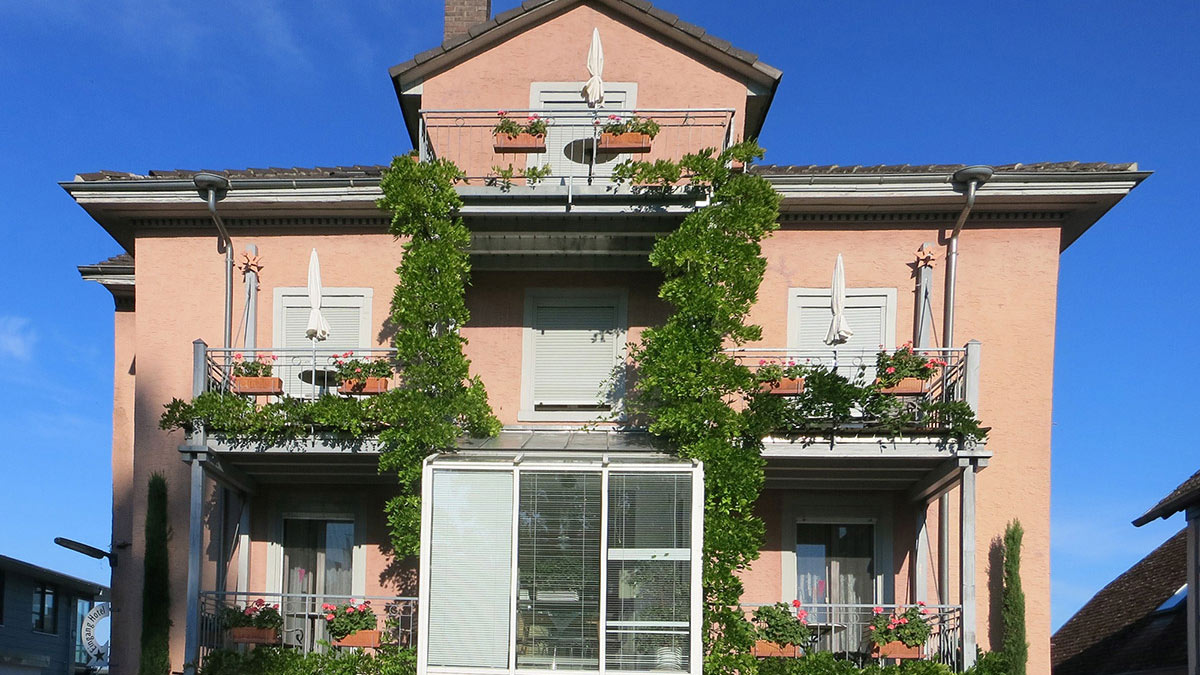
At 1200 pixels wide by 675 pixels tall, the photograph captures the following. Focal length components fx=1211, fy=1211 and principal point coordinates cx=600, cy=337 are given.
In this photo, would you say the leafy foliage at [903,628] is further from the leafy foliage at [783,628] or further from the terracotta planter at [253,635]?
the terracotta planter at [253,635]

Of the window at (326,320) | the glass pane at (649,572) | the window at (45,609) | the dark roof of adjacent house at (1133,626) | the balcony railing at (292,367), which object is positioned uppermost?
the window at (326,320)

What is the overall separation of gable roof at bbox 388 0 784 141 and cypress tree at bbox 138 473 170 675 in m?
6.19

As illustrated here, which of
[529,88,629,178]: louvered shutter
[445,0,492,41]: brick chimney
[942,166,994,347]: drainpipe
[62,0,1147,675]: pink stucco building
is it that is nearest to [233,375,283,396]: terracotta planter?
[62,0,1147,675]: pink stucco building

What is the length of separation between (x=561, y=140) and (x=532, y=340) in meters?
2.65

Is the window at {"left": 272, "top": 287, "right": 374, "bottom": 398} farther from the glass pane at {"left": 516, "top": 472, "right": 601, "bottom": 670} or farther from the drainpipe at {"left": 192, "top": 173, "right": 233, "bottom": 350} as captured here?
the glass pane at {"left": 516, "top": 472, "right": 601, "bottom": 670}

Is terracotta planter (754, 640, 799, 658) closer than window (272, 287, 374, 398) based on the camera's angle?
Yes

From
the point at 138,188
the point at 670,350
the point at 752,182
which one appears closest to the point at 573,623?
the point at 670,350

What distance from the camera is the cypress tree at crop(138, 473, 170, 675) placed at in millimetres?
14875

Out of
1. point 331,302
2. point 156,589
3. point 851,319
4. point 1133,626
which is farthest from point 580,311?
point 1133,626

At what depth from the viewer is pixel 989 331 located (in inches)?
610

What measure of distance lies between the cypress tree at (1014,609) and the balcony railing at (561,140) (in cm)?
606

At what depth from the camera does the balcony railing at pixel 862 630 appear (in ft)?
45.9

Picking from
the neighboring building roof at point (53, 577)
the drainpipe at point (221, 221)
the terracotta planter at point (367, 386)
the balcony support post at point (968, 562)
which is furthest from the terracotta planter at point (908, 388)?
the neighboring building roof at point (53, 577)

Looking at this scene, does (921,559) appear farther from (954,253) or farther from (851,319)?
(954,253)
